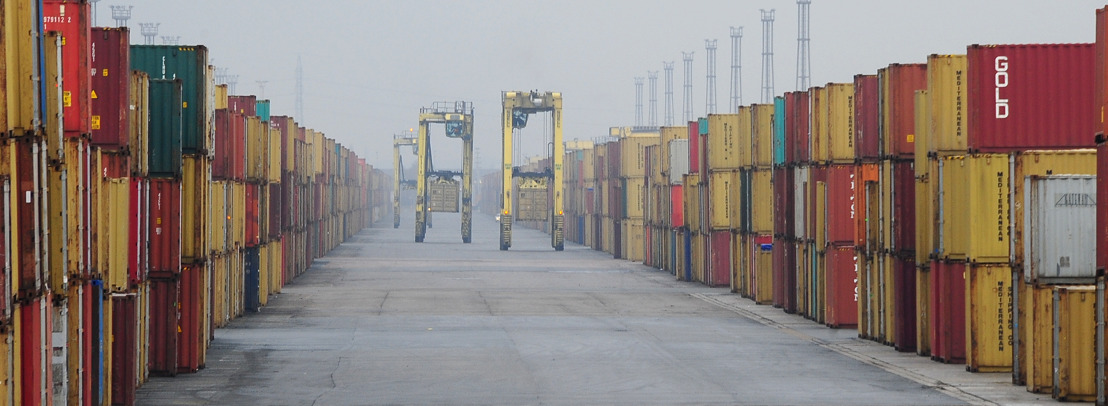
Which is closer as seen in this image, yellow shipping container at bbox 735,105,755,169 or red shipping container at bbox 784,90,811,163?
red shipping container at bbox 784,90,811,163

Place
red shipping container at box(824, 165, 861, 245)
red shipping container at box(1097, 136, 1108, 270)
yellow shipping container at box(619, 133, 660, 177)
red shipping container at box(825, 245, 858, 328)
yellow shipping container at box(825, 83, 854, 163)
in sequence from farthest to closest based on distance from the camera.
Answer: yellow shipping container at box(619, 133, 660, 177) → yellow shipping container at box(825, 83, 854, 163) → red shipping container at box(824, 165, 861, 245) → red shipping container at box(825, 245, 858, 328) → red shipping container at box(1097, 136, 1108, 270)

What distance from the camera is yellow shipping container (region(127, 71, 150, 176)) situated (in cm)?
2073

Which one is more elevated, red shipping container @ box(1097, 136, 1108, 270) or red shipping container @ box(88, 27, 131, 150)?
red shipping container @ box(88, 27, 131, 150)

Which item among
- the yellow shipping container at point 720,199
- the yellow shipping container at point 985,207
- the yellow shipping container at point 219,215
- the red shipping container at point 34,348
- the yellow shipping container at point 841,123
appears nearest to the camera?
the red shipping container at point 34,348

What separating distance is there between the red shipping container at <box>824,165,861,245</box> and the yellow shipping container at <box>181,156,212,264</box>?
44.3 ft

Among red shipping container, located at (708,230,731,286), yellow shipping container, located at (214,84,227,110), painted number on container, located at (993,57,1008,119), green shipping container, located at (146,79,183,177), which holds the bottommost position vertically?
red shipping container, located at (708,230,731,286)

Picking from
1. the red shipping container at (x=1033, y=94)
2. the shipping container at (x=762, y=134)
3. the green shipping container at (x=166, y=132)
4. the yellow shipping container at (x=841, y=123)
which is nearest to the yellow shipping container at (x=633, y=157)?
the shipping container at (x=762, y=134)

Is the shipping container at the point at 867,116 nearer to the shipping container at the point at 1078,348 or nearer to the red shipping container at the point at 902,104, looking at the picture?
the red shipping container at the point at 902,104

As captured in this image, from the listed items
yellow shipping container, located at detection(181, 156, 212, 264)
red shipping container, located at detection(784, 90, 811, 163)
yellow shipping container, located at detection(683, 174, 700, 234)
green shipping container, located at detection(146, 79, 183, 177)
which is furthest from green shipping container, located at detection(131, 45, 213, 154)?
yellow shipping container, located at detection(683, 174, 700, 234)

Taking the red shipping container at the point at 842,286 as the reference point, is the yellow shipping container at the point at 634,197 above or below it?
above

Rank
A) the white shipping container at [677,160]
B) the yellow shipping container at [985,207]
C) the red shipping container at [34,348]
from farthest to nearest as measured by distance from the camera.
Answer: the white shipping container at [677,160], the yellow shipping container at [985,207], the red shipping container at [34,348]

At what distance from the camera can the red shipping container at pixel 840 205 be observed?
3181cm

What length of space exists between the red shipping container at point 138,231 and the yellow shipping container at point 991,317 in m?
12.3

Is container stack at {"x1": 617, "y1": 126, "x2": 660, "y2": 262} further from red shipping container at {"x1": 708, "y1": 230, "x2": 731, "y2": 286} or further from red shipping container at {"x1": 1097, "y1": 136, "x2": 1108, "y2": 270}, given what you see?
red shipping container at {"x1": 1097, "y1": 136, "x2": 1108, "y2": 270}
